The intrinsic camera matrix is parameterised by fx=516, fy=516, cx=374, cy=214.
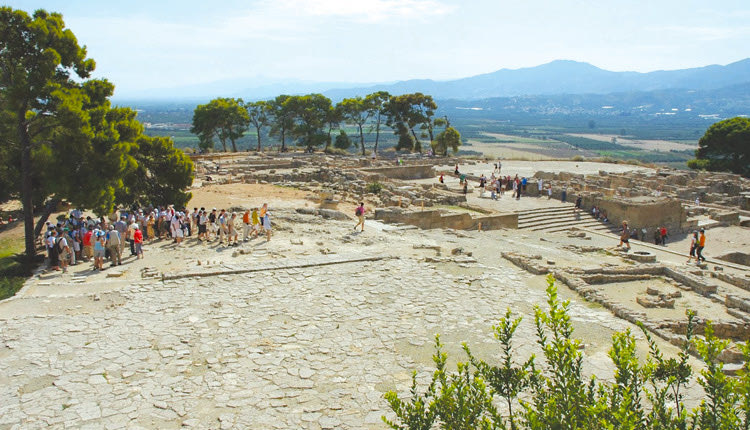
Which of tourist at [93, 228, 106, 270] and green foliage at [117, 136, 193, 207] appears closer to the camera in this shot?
tourist at [93, 228, 106, 270]

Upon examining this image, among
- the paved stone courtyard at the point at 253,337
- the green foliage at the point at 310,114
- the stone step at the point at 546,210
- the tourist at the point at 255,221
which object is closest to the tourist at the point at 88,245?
the paved stone courtyard at the point at 253,337

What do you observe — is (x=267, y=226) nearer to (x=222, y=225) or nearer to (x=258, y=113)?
(x=222, y=225)

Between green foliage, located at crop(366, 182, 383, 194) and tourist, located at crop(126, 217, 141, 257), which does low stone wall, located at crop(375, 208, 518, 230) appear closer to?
green foliage, located at crop(366, 182, 383, 194)

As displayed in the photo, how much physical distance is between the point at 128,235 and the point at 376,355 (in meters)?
9.31

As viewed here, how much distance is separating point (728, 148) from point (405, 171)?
32122mm

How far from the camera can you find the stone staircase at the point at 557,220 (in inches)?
944

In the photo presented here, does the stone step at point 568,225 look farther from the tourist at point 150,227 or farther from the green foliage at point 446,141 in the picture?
the green foliage at point 446,141

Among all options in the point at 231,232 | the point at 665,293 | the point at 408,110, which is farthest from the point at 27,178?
the point at 408,110

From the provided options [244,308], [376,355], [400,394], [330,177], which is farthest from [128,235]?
[330,177]

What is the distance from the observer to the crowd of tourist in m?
12.5

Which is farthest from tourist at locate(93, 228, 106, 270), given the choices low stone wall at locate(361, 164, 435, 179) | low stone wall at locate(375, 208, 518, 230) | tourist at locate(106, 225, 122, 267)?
low stone wall at locate(361, 164, 435, 179)

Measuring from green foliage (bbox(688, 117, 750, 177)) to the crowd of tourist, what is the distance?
46.9 m

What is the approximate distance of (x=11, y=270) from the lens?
12688 mm

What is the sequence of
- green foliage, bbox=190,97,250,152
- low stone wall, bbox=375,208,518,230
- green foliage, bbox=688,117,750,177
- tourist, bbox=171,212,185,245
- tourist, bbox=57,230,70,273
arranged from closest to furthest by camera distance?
tourist, bbox=57,230,70,273, tourist, bbox=171,212,185,245, low stone wall, bbox=375,208,518,230, green foliage, bbox=688,117,750,177, green foliage, bbox=190,97,250,152
